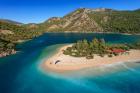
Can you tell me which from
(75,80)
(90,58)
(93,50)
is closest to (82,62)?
(90,58)

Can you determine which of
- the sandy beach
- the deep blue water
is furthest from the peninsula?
the deep blue water

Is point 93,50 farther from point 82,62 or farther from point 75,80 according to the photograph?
point 75,80

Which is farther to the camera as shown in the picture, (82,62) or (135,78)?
(82,62)

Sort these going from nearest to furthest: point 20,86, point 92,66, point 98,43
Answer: point 20,86
point 92,66
point 98,43

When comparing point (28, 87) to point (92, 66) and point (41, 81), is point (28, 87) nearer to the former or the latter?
point (41, 81)

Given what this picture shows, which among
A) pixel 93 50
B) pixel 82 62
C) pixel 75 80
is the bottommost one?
pixel 75 80

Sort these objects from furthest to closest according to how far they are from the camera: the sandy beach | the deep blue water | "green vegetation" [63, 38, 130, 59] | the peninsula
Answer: "green vegetation" [63, 38, 130, 59], the peninsula, the sandy beach, the deep blue water

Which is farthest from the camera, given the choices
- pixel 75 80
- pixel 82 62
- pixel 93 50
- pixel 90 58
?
pixel 93 50

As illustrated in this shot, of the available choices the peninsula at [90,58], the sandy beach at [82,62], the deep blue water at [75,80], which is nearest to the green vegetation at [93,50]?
the peninsula at [90,58]

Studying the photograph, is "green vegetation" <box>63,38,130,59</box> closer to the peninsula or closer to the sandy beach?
the peninsula

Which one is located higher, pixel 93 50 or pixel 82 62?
pixel 93 50

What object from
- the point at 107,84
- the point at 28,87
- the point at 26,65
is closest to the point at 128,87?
the point at 107,84
